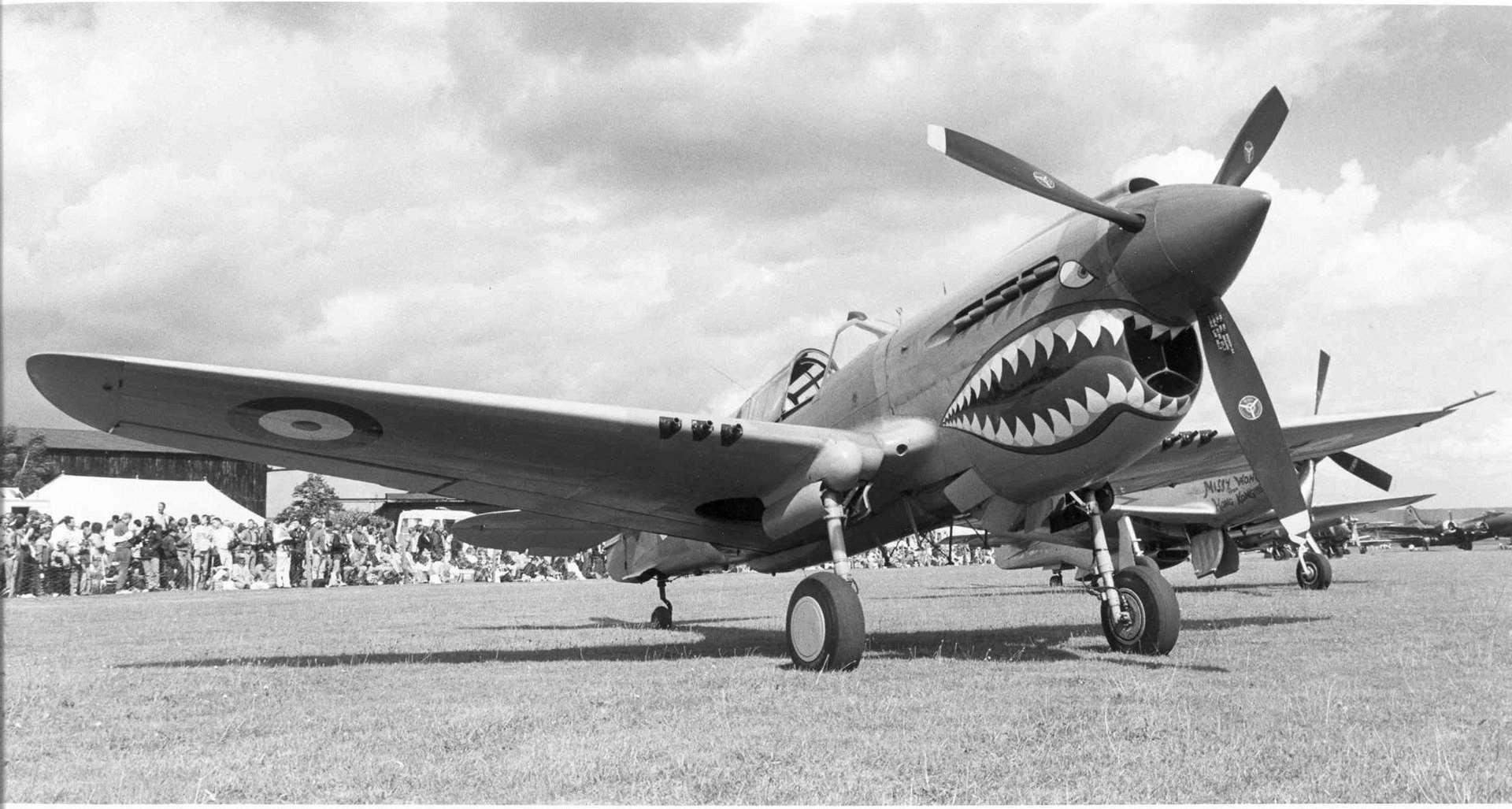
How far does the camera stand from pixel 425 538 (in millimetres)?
33844

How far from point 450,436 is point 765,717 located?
10.8 feet

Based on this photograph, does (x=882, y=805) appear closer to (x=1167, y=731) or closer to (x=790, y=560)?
(x=1167, y=731)

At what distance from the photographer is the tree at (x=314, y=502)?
74812 millimetres

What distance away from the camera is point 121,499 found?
3059cm

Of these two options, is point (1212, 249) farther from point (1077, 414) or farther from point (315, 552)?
point (315, 552)

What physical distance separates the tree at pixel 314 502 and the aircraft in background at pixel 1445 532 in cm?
6984

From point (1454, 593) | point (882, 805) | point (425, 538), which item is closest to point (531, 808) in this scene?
point (882, 805)

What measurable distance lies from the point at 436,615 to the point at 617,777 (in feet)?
36.0

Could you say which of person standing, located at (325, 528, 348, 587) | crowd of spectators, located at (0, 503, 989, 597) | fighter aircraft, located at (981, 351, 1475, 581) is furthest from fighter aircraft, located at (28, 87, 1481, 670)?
person standing, located at (325, 528, 348, 587)

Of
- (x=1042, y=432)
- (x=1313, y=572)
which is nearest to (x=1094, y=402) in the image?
(x=1042, y=432)

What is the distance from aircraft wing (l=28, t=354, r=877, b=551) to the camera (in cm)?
600

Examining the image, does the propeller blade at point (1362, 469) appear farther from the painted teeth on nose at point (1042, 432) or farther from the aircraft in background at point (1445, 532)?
the aircraft in background at point (1445, 532)

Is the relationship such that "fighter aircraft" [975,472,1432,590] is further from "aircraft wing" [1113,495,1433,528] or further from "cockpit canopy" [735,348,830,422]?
"cockpit canopy" [735,348,830,422]

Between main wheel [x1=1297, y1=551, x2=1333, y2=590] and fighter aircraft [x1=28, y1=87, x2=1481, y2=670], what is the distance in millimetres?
10837
